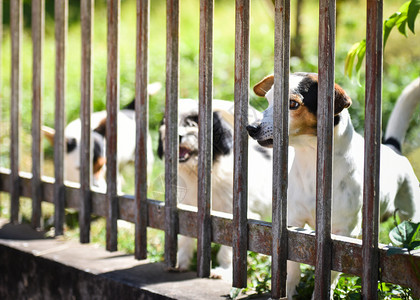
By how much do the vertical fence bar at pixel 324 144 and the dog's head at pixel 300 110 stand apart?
0.21 meters

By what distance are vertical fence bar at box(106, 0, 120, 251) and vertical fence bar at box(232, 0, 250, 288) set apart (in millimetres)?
882

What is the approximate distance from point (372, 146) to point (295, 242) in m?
0.54

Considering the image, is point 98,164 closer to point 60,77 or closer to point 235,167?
point 60,77

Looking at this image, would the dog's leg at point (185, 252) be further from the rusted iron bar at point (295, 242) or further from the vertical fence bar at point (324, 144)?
the vertical fence bar at point (324, 144)

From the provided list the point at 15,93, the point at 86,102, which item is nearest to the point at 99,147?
the point at 15,93

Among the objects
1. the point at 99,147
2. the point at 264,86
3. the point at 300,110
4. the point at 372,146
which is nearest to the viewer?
the point at 372,146

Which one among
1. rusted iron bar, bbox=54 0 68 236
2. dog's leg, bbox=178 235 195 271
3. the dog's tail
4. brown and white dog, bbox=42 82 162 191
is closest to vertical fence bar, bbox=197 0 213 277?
dog's leg, bbox=178 235 195 271

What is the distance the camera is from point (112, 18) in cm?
320

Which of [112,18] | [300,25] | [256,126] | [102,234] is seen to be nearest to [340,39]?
[300,25]

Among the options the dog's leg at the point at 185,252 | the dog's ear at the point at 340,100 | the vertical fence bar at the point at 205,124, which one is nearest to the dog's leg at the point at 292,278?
the vertical fence bar at the point at 205,124

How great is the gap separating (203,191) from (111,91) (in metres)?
0.84

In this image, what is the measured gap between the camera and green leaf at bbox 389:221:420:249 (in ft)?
7.08

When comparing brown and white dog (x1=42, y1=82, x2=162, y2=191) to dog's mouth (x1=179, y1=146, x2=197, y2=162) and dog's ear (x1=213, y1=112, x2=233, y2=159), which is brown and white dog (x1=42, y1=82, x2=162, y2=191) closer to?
dog's mouth (x1=179, y1=146, x2=197, y2=162)

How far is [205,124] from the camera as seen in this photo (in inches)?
107
